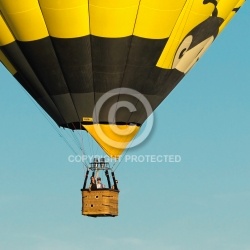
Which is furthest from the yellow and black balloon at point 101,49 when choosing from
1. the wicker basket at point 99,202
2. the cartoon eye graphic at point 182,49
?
the wicker basket at point 99,202

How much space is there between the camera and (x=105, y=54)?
38.4 m

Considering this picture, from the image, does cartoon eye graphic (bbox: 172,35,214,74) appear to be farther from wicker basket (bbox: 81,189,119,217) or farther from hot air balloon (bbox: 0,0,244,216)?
wicker basket (bbox: 81,189,119,217)

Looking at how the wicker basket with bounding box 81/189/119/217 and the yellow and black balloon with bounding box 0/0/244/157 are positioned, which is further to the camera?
the wicker basket with bounding box 81/189/119/217

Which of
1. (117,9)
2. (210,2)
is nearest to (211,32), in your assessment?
(210,2)

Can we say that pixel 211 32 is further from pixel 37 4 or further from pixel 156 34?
pixel 37 4

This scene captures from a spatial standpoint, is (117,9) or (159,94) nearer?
(117,9)

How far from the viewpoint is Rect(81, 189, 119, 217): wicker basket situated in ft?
126

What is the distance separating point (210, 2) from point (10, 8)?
571cm


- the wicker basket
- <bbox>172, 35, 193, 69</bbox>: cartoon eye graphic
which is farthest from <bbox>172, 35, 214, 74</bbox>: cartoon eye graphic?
the wicker basket

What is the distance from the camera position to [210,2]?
128 ft

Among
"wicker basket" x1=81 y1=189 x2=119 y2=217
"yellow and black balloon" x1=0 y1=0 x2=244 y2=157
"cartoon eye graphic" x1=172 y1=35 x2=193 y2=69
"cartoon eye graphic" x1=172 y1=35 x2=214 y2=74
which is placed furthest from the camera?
"cartoon eye graphic" x1=172 y1=35 x2=214 y2=74

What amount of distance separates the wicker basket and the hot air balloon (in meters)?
0.06

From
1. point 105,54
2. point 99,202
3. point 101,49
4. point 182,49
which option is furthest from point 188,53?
point 99,202

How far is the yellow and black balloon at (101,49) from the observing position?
37.8 metres
